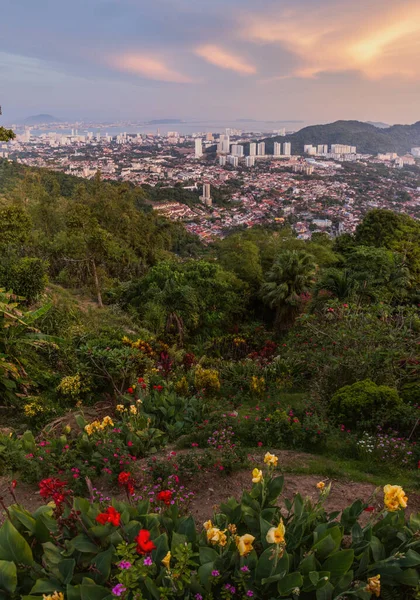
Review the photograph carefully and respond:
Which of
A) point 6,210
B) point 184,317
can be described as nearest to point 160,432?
point 184,317

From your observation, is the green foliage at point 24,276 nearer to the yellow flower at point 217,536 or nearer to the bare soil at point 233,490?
the bare soil at point 233,490

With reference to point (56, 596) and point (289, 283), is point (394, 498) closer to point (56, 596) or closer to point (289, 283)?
point (56, 596)

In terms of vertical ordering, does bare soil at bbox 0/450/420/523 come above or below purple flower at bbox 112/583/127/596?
below

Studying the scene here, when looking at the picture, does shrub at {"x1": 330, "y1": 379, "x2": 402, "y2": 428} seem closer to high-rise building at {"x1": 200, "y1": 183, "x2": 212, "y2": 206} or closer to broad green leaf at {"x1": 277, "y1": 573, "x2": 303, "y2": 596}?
broad green leaf at {"x1": 277, "y1": 573, "x2": 303, "y2": 596}

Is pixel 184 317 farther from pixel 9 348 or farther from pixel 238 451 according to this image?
pixel 238 451

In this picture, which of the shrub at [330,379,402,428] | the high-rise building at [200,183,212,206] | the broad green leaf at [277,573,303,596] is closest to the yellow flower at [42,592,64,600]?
the broad green leaf at [277,573,303,596]
